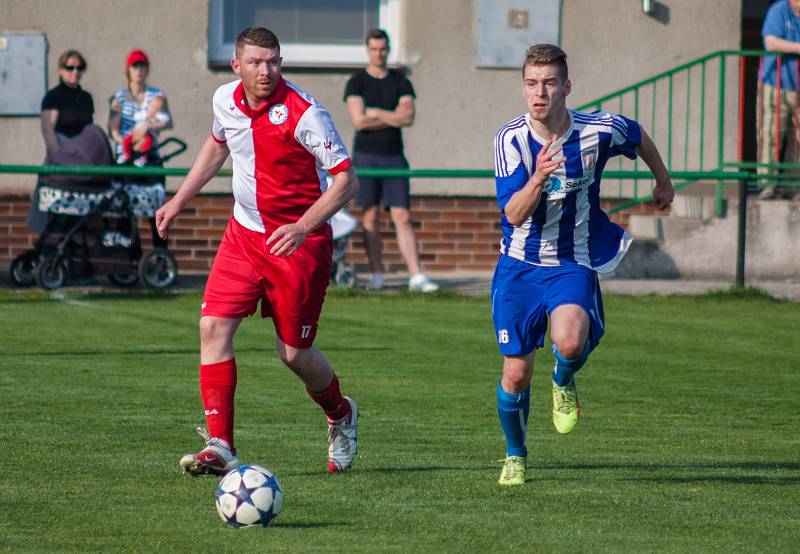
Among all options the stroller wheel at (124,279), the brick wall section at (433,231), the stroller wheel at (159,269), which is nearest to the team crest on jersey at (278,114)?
the stroller wheel at (159,269)

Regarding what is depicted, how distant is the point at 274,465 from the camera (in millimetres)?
7203

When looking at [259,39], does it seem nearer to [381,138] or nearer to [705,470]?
[705,470]

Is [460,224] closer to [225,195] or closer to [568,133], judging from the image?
[225,195]

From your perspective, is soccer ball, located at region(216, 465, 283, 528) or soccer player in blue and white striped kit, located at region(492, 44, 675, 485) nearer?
soccer ball, located at region(216, 465, 283, 528)

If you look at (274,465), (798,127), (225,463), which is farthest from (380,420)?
(798,127)

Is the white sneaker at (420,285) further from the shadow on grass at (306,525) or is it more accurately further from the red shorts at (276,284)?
the shadow on grass at (306,525)

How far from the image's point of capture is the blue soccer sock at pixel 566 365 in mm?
Answer: 6961

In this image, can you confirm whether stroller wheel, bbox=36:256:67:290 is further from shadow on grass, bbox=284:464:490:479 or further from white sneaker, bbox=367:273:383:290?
shadow on grass, bbox=284:464:490:479

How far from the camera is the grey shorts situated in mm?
14875

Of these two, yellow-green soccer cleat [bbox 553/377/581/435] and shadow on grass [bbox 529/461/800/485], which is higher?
yellow-green soccer cleat [bbox 553/377/581/435]

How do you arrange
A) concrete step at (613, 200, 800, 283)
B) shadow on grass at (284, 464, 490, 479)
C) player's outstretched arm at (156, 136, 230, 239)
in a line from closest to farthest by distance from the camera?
shadow on grass at (284, 464, 490, 479), player's outstretched arm at (156, 136, 230, 239), concrete step at (613, 200, 800, 283)

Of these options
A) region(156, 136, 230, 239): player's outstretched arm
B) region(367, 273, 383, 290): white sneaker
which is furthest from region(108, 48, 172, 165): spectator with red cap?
region(156, 136, 230, 239): player's outstretched arm

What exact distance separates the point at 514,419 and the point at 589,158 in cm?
121

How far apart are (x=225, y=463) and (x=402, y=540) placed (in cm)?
130
